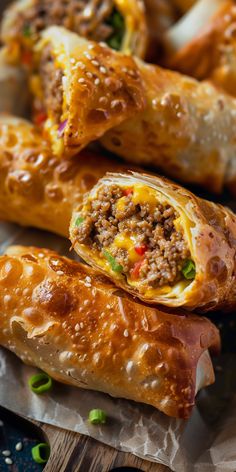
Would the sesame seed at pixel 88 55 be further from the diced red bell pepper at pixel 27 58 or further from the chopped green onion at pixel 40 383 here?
the chopped green onion at pixel 40 383

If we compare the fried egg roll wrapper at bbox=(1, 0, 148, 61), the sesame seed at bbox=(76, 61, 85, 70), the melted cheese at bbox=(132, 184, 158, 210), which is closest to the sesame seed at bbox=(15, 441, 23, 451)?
the melted cheese at bbox=(132, 184, 158, 210)


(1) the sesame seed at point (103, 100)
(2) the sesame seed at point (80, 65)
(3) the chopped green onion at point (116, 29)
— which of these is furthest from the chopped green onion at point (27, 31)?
(1) the sesame seed at point (103, 100)

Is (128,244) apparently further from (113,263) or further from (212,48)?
(212,48)

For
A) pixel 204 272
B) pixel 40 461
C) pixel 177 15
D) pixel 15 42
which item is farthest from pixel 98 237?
pixel 177 15

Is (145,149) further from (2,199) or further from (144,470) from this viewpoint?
(144,470)

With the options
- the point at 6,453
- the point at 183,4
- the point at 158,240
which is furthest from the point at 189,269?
the point at 183,4

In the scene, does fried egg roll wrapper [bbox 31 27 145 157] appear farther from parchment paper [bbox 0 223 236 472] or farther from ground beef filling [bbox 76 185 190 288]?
parchment paper [bbox 0 223 236 472]
